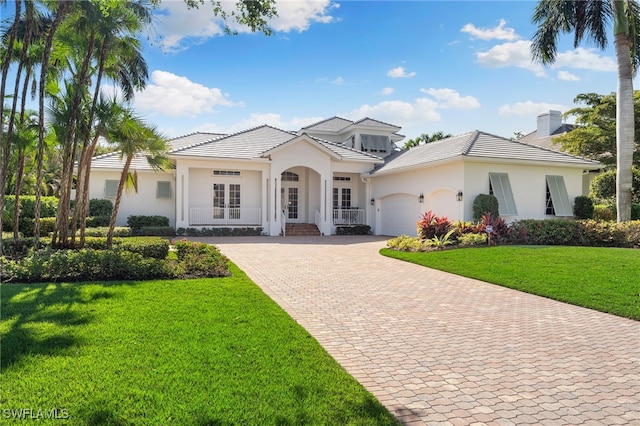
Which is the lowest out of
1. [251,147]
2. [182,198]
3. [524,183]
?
[182,198]

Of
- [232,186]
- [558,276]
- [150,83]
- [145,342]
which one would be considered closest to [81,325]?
[145,342]

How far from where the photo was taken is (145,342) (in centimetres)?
511

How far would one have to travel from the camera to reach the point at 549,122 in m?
35.4

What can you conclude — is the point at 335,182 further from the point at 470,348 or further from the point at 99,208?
the point at 470,348

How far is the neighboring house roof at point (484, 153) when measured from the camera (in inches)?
753

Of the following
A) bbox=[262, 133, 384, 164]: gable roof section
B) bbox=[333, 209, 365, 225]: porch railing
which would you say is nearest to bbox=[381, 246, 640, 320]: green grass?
bbox=[262, 133, 384, 164]: gable roof section

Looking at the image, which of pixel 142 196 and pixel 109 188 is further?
pixel 142 196

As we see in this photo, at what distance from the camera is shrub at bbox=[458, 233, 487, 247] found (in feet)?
51.8

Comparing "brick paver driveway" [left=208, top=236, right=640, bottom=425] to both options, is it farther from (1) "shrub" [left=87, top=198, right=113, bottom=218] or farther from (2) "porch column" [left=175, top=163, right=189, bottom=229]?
(1) "shrub" [left=87, top=198, right=113, bottom=218]

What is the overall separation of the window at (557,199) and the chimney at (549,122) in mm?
17074

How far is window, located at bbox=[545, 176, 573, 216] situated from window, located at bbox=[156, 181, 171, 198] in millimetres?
19928

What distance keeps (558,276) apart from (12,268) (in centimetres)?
1222

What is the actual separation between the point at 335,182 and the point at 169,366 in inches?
889

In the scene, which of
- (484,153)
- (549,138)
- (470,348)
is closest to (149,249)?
(470,348)
